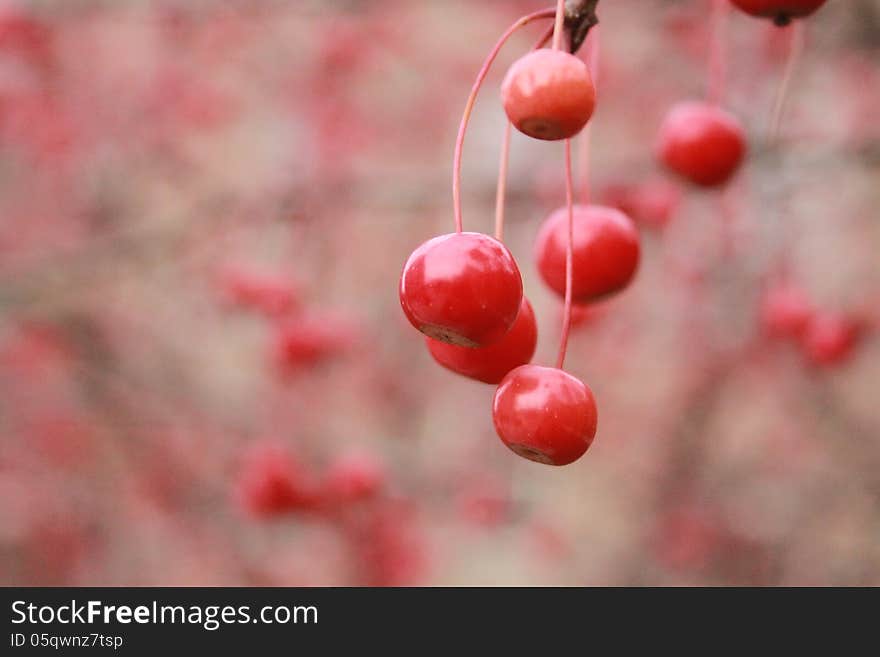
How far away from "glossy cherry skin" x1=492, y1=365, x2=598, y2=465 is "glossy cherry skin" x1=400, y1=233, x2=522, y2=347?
0.07 m

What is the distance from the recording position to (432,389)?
271 inches

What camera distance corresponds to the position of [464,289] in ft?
3.33

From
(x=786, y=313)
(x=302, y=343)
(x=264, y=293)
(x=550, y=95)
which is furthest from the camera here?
(x=264, y=293)

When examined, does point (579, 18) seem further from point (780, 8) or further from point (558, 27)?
point (780, 8)

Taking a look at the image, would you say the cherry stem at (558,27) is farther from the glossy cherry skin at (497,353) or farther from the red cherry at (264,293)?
the red cherry at (264,293)

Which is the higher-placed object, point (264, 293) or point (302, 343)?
point (264, 293)

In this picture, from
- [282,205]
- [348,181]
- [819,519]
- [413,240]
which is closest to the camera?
[282,205]

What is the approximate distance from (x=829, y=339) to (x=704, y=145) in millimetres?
2065

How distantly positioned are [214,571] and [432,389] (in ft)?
6.41

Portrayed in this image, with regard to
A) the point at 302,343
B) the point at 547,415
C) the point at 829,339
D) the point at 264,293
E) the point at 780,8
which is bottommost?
the point at 547,415

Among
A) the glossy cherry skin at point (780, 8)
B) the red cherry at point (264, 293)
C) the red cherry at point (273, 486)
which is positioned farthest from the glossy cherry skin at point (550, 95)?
the red cherry at point (264, 293)

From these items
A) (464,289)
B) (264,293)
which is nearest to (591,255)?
(464,289)

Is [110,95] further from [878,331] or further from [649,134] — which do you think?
[878,331]

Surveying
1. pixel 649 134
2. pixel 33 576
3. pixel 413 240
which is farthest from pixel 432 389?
pixel 33 576
